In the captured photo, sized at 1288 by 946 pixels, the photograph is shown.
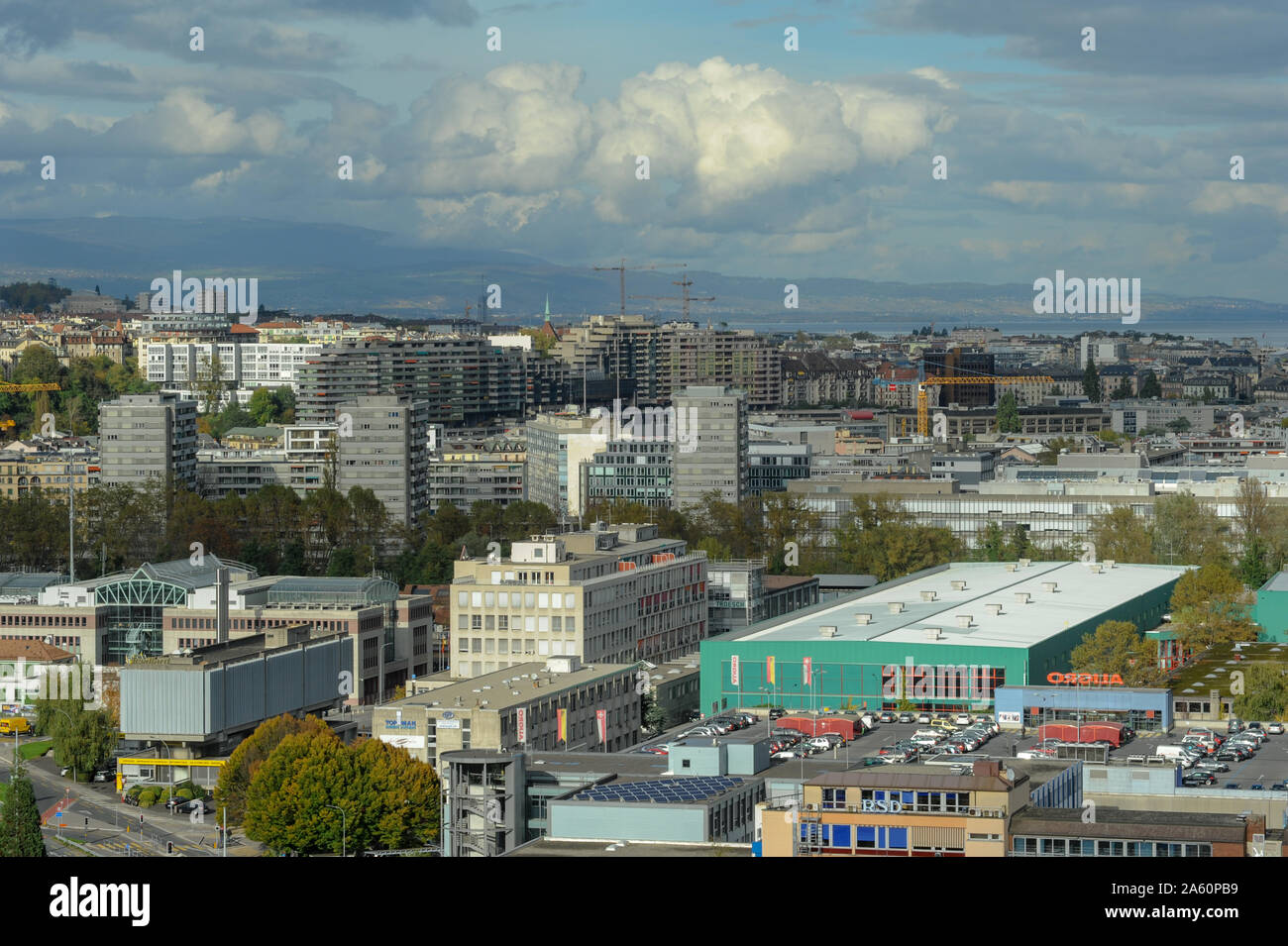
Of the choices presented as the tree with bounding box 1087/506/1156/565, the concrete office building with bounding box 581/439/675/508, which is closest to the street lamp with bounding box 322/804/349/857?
the tree with bounding box 1087/506/1156/565

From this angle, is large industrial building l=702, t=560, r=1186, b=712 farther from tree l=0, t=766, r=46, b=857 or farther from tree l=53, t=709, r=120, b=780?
tree l=0, t=766, r=46, b=857

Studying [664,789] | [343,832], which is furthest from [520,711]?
[664,789]

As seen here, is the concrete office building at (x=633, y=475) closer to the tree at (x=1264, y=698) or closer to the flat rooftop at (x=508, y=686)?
the flat rooftop at (x=508, y=686)

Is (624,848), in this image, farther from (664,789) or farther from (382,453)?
(382,453)

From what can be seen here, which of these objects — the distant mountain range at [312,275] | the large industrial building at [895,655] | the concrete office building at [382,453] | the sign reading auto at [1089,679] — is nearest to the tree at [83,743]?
the large industrial building at [895,655]
